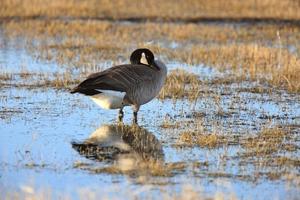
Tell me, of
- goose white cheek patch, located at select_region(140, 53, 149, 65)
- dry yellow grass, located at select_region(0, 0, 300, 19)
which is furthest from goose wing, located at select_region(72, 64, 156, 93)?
dry yellow grass, located at select_region(0, 0, 300, 19)

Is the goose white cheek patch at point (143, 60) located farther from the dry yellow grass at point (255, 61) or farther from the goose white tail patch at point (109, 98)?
the dry yellow grass at point (255, 61)

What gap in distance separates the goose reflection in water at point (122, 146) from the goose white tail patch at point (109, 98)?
0.36m

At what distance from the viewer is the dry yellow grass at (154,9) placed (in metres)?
27.8

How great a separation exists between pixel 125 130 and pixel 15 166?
2.48 meters

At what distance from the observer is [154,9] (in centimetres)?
2980

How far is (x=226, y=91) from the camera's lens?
1373cm

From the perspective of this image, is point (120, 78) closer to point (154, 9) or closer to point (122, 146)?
point (122, 146)

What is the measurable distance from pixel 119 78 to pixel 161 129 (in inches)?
40.0

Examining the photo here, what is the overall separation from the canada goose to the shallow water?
0.39 meters

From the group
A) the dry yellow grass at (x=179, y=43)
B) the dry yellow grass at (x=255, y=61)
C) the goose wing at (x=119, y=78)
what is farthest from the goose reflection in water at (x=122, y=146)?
the dry yellow grass at (x=255, y=61)

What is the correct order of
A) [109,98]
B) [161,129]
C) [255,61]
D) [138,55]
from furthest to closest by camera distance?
1. [255,61]
2. [138,55]
3. [109,98]
4. [161,129]

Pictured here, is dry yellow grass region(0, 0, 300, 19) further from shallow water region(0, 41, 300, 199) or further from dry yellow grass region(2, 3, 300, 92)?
shallow water region(0, 41, 300, 199)

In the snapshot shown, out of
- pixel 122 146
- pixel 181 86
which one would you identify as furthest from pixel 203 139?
pixel 181 86

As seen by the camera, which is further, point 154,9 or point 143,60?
point 154,9
